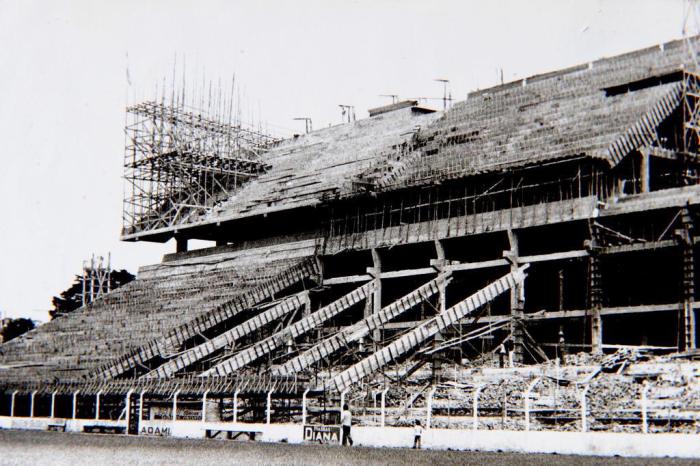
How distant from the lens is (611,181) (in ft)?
143

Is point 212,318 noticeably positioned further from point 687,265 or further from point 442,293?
point 687,265

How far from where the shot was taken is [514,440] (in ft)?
104

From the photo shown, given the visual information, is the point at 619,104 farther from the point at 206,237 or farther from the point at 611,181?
the point at 206,237

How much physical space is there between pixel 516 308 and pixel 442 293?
3991 mm

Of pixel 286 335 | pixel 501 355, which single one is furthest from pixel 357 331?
pixel 501 355

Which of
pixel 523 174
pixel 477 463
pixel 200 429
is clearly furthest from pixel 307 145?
pixel 477 463

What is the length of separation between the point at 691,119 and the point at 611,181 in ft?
17.3

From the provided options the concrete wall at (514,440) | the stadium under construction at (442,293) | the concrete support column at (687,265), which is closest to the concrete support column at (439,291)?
the stadium under construction at (442,293)

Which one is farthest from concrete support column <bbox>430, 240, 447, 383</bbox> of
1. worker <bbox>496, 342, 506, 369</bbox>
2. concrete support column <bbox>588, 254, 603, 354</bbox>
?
concrete support column <bbox>588, 254, 603, 354</bbox>

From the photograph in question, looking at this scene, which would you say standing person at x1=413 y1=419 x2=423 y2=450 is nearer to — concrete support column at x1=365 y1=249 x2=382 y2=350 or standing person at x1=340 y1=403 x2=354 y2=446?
standing person at x1=340 y1=403 x2=354 y2=446

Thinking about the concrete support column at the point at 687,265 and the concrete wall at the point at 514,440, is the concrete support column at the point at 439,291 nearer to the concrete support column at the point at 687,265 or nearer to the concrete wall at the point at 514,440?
the concrete wall at the point at 514,440

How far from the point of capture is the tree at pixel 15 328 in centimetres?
9988

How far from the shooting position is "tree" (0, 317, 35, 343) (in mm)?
99875

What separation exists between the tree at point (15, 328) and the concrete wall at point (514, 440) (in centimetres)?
6293
